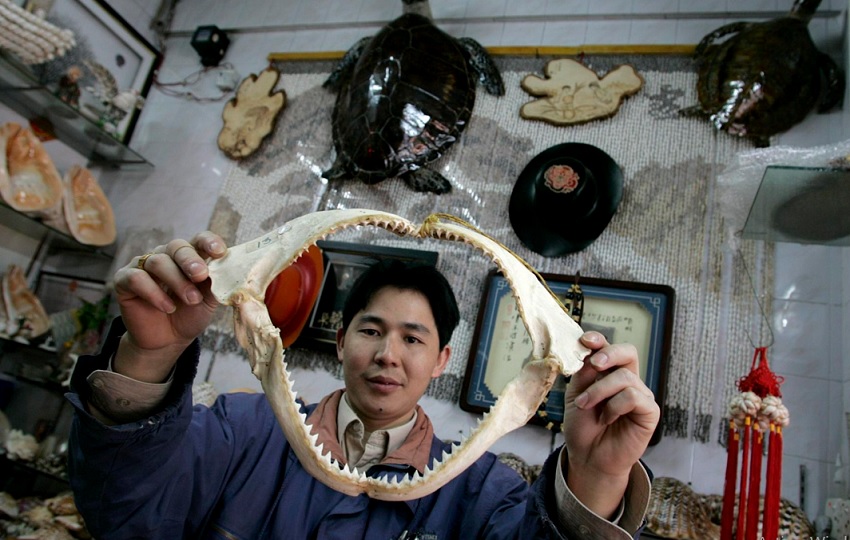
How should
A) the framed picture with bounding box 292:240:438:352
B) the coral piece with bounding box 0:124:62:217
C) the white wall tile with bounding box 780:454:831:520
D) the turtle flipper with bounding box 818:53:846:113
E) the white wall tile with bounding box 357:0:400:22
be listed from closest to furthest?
the white wall tile with bounding box 780:454:831:520 → the turtle flipper with bounding box 818:53:846:113 → the framed picture with bounding box 292:240:438:352 → the coral piece with bounding box 0:124:62:217 → the white wall tile with bounding box 357:0:400:22

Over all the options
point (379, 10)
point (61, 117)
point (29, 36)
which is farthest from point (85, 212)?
point (379, 10)

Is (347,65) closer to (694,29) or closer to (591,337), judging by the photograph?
(694,29)

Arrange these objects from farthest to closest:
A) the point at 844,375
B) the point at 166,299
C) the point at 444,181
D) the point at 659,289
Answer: the point at 444,181, the point at 659,289, the point at 844,375, the point at 166,299

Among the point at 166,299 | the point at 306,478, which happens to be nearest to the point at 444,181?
the point at 306,478

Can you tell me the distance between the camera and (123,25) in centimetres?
273

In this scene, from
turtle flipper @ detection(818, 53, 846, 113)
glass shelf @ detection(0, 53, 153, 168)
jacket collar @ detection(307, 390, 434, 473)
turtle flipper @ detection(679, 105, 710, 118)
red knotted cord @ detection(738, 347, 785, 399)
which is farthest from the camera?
glass shelf @ detection(0, 53, 153, 168)

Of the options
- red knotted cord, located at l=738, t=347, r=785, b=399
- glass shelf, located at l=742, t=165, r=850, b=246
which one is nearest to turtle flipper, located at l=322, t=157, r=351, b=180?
glass shelf, located at l=742, t=165, r=850, b=246

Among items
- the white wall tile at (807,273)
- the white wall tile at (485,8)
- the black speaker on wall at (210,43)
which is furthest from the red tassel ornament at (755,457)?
the black speaker on wall at (210,43)

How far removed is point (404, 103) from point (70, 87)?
1.45 m

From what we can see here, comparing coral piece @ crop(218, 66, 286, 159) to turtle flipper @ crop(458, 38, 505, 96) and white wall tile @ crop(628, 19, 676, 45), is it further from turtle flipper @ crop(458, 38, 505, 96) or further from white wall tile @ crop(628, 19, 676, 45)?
white wall tile @ crop(628, 19, 676, 45)

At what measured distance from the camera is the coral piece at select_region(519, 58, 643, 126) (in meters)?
1.92

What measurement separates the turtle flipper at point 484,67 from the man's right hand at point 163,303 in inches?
62.2

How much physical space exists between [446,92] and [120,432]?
1673mm

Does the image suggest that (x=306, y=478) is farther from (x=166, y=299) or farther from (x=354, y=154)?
Result: (x=354, y=154)
